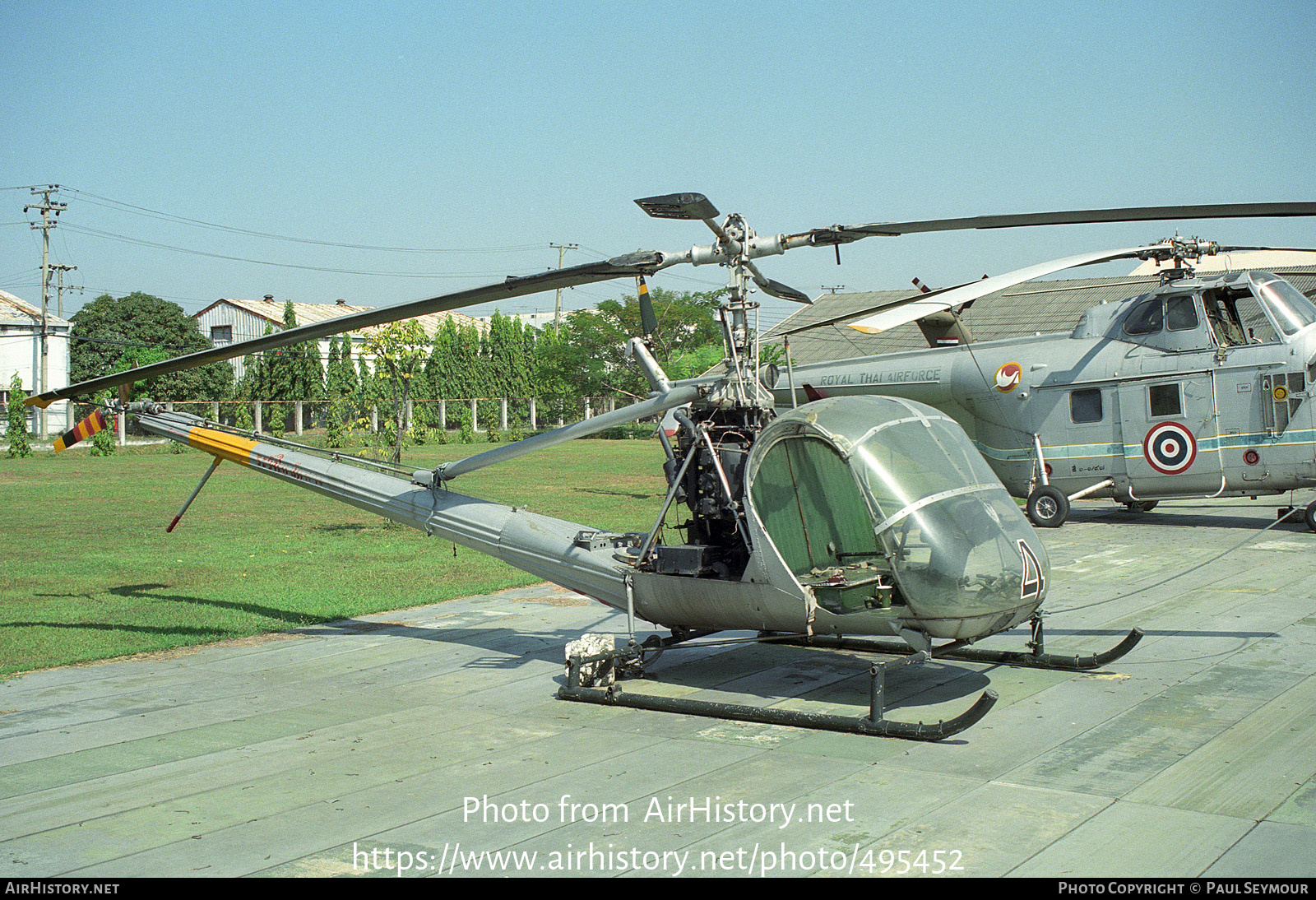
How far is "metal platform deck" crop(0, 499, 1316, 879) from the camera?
4750mm

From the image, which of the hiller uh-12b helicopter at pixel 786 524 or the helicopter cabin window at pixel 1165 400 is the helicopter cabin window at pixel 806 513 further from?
the helicopter cabin window at pixel 1165 400

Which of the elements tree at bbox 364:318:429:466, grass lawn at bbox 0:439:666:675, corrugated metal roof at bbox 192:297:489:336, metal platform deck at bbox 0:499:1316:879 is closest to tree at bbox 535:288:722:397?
corrugated metal roof at bbox 192:297:489:336

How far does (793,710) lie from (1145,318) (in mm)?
11149

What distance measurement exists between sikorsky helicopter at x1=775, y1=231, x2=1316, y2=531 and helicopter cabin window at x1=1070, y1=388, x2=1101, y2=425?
17mm

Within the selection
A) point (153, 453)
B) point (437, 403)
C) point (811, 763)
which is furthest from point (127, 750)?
point (437, 403)

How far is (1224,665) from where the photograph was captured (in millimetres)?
8109

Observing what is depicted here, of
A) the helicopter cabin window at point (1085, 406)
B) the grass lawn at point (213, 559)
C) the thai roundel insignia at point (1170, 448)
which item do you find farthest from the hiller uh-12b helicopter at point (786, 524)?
the helicopter cabin window at point (1085, 406)

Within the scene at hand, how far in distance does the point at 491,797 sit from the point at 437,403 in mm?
56339

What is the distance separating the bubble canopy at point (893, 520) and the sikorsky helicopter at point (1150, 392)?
278 inches

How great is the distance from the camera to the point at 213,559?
15461 millimetres

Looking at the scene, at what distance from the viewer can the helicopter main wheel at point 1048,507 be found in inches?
638

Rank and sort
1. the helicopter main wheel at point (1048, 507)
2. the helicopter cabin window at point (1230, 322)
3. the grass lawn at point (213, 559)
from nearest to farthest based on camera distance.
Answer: the grass lawn at point (213, 559) → the helicopter cabin window at point (1230, 322) → the helicopter main wheel at point (1048, 507)

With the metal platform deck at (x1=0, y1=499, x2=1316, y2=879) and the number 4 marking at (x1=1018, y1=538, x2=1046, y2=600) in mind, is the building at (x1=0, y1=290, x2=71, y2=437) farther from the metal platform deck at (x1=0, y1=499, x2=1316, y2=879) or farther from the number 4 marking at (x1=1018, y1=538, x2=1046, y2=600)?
the number 4 marking at (x1=1018, y1=538, x2=1046, y2=600)

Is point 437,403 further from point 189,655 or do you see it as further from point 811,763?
point 811,763
